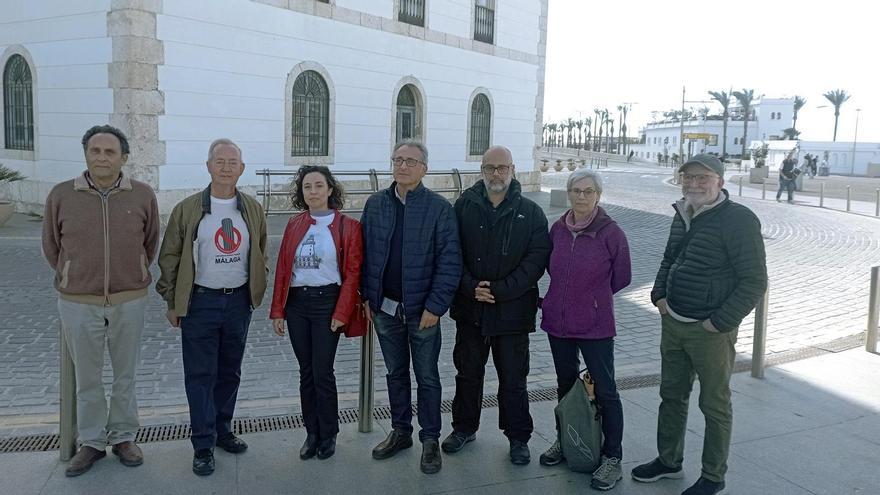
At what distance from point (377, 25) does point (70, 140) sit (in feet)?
25.4

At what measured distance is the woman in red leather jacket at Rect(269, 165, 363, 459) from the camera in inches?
173

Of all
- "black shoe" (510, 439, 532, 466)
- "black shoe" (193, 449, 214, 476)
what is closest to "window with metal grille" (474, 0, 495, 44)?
"black shoe" (510, 439, 532, 466)

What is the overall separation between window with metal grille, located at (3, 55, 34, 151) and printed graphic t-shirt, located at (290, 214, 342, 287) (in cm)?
1311

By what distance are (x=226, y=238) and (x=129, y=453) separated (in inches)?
54.0

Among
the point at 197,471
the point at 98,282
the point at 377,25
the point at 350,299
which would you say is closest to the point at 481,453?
the point at 350,299

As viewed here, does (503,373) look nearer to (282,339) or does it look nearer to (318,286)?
(318,286)

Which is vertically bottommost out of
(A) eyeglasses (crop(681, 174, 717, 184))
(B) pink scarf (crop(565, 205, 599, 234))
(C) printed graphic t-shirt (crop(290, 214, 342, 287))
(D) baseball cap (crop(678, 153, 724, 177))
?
(C) printed graphic t-shirt (crop(290, 214, 342, 287))

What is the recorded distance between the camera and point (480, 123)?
22.7m

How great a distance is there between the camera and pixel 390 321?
4.53 metres

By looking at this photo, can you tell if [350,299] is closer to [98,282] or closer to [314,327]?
[314,327]

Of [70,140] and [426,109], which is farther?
[426,109]

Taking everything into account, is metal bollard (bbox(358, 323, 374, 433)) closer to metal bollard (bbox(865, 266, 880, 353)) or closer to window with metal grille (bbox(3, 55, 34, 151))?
metal bollard (bbox(865, 266, 880, 353))

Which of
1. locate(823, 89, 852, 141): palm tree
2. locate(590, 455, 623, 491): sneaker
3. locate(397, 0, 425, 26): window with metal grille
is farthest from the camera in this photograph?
locate(823, 89, 852, 141): palm tree

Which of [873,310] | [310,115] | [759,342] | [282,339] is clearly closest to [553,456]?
[759,342]
